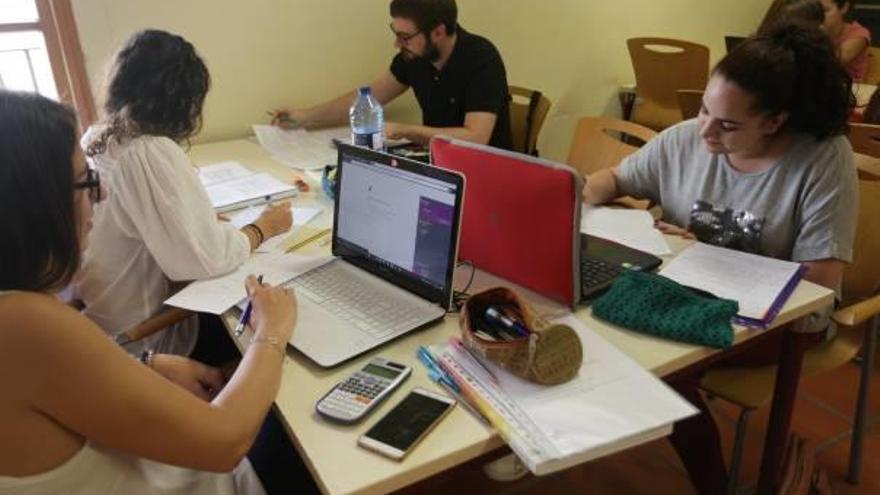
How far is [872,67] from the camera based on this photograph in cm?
348

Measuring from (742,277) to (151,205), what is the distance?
122 centimetres

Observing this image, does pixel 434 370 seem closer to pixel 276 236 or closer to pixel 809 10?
pixel 276 236

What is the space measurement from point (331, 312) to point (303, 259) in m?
0.28

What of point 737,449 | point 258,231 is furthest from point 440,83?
point 737,449

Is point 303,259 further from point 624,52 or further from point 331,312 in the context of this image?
point 624,52

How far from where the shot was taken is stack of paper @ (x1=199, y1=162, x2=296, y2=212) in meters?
1.86

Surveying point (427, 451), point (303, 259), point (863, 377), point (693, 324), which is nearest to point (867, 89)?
point (863, 377)

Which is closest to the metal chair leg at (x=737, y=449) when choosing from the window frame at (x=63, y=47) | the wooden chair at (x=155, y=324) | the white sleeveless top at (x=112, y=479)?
the white sleeveless top at (x=112, y=479)

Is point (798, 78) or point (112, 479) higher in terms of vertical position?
point (798, 78)

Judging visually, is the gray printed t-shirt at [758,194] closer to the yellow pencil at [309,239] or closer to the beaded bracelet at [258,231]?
the yellow pencil at [309,239]

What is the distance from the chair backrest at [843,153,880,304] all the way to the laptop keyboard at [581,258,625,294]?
0.68m

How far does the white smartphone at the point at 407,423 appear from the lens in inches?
33.6

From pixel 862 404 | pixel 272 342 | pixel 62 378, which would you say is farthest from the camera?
pixel 862 404

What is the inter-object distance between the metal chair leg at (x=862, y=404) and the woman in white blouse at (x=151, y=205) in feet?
4.89
